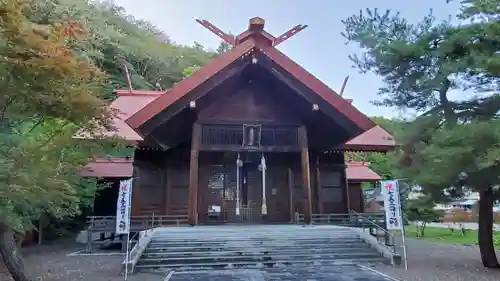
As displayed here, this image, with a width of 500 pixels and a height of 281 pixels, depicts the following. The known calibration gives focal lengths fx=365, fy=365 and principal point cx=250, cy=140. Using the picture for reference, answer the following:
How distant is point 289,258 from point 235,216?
5063mm

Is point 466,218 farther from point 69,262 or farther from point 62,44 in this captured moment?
point 62,44

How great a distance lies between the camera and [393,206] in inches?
337

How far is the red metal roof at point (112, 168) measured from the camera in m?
16.2

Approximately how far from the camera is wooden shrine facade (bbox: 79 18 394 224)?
11062 mm

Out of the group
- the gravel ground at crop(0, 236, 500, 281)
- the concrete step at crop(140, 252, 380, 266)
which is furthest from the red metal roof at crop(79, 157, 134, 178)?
the concrete step at crop(140, 252, 380, 266)

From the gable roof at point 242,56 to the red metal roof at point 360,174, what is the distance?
28.3ft

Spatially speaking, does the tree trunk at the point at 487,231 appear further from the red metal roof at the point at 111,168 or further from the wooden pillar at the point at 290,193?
the red metal roof at the point at 111,168

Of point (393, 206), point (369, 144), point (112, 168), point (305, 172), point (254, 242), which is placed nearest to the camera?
point (393, 206)

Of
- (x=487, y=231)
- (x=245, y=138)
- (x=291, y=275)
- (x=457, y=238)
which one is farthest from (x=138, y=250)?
(x=457, y=238)

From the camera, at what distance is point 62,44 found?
5.36 meters

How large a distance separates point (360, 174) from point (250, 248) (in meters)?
12.8

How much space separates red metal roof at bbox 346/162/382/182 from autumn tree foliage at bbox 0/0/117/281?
15.6 meters

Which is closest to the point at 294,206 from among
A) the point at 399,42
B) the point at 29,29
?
the point at 399,42

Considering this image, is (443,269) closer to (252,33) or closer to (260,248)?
(260,248)
